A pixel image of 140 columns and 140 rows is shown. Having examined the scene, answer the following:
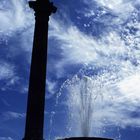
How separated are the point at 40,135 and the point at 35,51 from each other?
10.1 m

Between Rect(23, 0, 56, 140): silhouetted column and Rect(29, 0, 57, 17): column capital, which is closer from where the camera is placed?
Rect(23, 0, 56, 140): silhouetted column

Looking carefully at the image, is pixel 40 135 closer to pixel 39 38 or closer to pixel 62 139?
pixel 62 139

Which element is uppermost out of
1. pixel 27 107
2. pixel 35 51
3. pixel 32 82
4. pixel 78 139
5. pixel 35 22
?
pixel 35 22

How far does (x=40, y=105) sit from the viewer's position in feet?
143

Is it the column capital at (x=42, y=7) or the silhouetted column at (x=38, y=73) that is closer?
the silhouetted column at (x=38, y=73)

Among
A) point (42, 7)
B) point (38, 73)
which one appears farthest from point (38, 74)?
point (42, 7)

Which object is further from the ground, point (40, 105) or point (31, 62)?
point (31, 62)

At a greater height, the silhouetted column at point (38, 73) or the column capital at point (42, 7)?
the column capital at point (42, 7)

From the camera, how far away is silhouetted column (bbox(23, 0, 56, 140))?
42.3m

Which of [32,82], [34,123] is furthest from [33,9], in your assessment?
[34,123]

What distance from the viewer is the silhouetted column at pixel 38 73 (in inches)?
1666

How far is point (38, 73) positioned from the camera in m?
45.5

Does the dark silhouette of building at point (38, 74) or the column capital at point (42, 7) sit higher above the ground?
the column capital at point (42, 7)

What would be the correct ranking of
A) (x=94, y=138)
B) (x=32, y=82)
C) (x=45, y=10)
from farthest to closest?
1. (x=45, y=10)
2. (x=32, y=82)
3. (x=94, y=138)
